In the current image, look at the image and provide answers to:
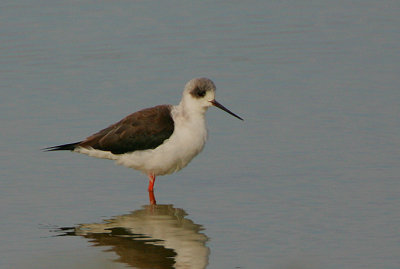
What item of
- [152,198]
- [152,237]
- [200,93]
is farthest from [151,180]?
[152,237]

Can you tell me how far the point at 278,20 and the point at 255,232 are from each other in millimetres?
10143

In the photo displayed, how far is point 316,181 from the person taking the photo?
13000mm

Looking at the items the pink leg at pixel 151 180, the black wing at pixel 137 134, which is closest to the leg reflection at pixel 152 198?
the pink leg at pixel 151 180

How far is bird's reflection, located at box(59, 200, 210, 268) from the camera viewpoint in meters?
10.5

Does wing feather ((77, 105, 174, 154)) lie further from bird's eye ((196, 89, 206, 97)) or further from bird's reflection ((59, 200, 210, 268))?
bird's reflection ((59, 200, 210, 268))

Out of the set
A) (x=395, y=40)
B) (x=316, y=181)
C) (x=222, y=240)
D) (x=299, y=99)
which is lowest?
(x=222, y=240)

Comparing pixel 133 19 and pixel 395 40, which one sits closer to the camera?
pixel 395 40

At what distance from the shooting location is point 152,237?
11.5 meters

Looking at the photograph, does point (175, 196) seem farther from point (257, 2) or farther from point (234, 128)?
point (257, 2)

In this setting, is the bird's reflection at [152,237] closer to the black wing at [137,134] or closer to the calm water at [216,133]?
the calm water at [216,133]

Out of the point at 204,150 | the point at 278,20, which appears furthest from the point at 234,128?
the point at 278,20

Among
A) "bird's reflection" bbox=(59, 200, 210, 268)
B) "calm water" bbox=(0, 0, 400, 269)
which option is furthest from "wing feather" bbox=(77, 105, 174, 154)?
"bird's reflection" bbox=(59, 200, 210, 268)

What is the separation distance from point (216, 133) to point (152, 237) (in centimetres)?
395

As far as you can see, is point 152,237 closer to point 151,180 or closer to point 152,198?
point 152,198
